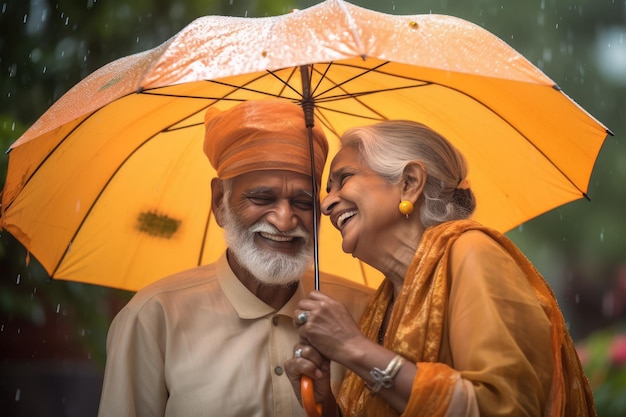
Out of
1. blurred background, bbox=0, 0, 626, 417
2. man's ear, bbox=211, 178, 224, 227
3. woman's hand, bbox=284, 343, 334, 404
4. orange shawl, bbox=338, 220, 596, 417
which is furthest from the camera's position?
blurred background, bbox=0, 0, 626, 417

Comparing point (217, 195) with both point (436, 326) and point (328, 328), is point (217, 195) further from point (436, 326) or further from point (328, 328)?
point (436, 326)

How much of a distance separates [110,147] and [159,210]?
0.42 m

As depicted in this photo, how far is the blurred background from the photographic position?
6267mm

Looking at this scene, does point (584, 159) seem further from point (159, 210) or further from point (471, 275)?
point (159, 210)

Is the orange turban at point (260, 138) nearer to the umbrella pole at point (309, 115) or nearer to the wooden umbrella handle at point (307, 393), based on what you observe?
the umbrella pole at point (309, 115)

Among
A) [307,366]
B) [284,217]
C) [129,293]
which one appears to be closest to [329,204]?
[284,217]

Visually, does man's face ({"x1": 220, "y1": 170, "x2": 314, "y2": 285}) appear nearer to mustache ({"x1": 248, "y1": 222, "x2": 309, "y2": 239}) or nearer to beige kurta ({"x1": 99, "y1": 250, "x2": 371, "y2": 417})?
mustache ({"x1": 248, "y1": 222, "x2": 309, "y2": 239})

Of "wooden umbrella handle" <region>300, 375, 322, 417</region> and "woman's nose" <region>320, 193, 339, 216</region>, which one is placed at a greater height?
"woman's nose" <region>320, 193, 339, 216</region>

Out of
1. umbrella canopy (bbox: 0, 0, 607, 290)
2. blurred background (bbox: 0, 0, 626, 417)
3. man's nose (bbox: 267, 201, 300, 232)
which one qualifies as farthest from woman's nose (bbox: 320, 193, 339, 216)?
blurred background (bbox: 0, 0, 626, 417)

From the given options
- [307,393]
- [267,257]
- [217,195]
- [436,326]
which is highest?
[217,195]

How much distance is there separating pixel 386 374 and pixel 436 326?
275 millimetres

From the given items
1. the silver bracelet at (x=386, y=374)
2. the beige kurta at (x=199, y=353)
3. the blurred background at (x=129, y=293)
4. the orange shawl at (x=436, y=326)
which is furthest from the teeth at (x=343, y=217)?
the blurred background at (x=129, y=293)

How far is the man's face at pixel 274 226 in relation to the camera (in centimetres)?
376

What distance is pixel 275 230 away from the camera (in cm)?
379
